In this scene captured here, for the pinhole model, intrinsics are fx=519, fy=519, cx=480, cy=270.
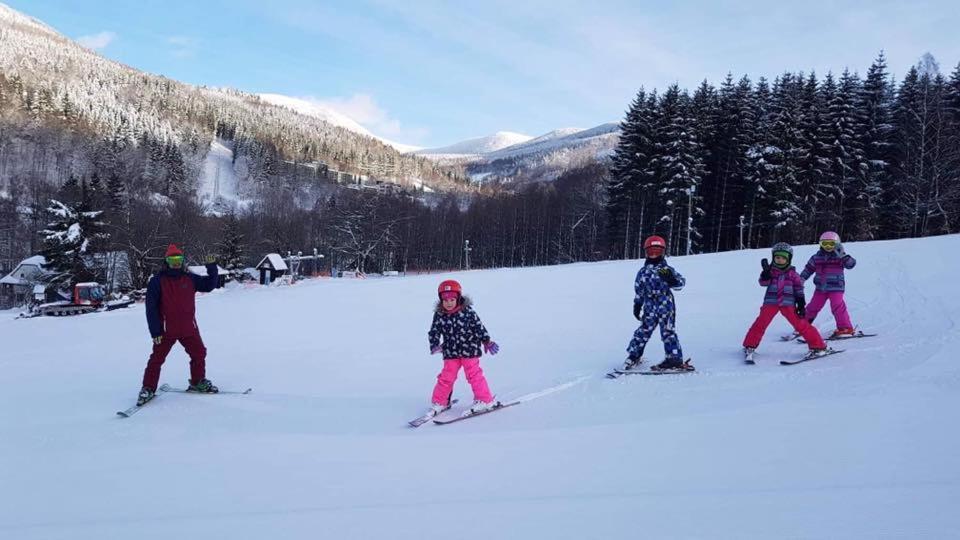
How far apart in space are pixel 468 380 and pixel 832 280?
20.1 feet

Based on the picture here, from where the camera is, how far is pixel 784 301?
701 centimetres

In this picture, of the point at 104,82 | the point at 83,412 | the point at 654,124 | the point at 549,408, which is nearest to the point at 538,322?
the point at 549,408

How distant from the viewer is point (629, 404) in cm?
547

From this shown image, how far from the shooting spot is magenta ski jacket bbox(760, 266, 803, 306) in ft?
22.9

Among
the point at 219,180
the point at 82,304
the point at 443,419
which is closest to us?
the point at 443,419

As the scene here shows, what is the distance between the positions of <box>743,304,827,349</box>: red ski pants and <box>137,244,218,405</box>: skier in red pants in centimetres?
721

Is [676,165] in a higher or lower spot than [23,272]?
higher

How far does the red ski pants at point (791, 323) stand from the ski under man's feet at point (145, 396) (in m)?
7.77

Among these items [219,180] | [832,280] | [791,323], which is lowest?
[791,323]

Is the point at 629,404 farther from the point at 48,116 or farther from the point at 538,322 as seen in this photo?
A: the point at 48,116

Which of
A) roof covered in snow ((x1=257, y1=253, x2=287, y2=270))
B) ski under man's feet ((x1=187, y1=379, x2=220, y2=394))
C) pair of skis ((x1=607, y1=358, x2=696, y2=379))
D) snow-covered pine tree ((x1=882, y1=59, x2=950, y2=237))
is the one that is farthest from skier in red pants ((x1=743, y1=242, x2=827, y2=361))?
roof covered in snow ((x1=257, y1=253, x2=287, y2=270))

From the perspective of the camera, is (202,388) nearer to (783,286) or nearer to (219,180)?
(783,286)

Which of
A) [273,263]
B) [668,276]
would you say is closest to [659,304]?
[668,276]

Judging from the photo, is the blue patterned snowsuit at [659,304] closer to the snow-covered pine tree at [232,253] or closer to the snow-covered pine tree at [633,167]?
the snow-covered pine tree at [633,167]
